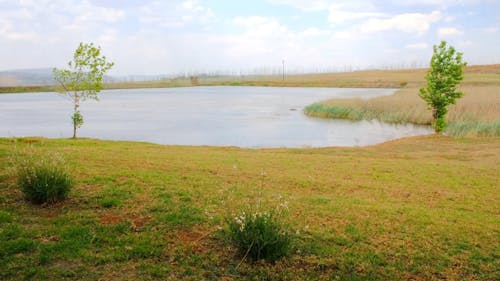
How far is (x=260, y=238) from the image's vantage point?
378 cm

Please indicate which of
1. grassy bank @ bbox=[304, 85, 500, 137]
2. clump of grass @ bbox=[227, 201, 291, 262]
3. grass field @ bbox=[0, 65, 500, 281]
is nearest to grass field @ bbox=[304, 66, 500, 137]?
grassy bank @ bbox=[304, 85, 500, 137]

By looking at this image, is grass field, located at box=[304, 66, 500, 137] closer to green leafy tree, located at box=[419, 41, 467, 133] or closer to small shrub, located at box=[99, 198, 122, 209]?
green leafy tree, located at box=[419, 41, 467, 133]

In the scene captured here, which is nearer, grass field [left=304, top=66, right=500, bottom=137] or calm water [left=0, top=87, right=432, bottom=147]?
grass field [left=304, top=66, right=500, bottom=137]

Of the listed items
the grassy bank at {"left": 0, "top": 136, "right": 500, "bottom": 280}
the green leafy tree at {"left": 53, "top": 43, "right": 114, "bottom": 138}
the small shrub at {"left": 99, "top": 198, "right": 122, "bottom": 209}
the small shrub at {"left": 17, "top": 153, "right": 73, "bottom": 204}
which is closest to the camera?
the grassy bank at {"left": 0, "top": 136, "right": 500, "bottom": 280}

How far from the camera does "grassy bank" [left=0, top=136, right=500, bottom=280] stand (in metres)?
3.71

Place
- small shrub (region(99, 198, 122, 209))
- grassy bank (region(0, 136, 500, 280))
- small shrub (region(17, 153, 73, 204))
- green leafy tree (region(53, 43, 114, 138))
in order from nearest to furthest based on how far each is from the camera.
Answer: grassy bank (region(0, 136, 500, 280)) < small shrub (region(17, 153, 73, 204)) < small shrub (region(99, 198, 122, 209)) < green leafy tree (region(53, 43, 114, 138))

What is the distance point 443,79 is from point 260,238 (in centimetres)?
1775

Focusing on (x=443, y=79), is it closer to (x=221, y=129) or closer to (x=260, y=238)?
(x=221, y=129)

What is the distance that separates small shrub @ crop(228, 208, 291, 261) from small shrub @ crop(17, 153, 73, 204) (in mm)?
2660

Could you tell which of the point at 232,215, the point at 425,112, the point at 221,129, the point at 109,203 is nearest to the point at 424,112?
the point at 425,112

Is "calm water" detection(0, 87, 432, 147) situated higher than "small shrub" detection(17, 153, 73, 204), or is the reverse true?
"small shrub" detection(17, 153, 73, 204)

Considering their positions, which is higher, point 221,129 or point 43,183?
point 43,183

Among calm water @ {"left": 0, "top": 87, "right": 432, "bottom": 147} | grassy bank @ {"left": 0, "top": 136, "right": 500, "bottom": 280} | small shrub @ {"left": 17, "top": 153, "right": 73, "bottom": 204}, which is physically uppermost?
small shrub @ {"left": 17, "top": 153, "right": 73, "bottom": 204}

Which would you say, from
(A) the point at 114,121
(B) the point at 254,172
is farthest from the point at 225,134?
(B) the point at 254,172
